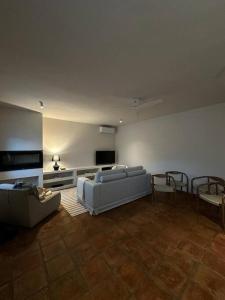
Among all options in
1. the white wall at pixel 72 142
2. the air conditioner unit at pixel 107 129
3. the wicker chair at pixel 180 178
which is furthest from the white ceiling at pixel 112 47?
the air conditioner unit at pixel 107 129

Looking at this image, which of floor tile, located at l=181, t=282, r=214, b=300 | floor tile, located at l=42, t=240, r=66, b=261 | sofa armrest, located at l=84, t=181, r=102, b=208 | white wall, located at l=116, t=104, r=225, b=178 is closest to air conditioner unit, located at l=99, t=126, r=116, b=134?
white wall, located at l=116, t=104, r=225, b=178

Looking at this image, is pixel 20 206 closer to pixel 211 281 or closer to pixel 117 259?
pixel 117 259

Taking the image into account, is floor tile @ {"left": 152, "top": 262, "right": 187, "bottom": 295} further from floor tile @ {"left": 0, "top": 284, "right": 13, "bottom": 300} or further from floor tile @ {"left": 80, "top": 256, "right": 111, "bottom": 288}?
floor tile @ {"left": 0, "top": 284, "right": 13, "bottom": 300}

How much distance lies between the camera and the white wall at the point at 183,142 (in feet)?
12.5

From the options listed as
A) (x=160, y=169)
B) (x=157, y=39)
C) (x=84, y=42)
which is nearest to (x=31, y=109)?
(x=84, y=42)

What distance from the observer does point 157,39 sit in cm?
152

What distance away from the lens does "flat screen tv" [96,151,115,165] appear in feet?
21.3

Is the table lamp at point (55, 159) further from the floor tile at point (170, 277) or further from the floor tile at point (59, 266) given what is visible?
the floor tile at point (170, 277)

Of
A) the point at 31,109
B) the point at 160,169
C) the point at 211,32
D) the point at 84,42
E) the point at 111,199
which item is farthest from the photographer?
the point at 160,169

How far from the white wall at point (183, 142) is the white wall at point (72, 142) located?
1.58 meters

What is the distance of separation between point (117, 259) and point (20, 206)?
6.14ft

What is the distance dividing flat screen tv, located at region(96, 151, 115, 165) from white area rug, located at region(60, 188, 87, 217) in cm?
218

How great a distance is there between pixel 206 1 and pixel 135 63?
3.04 feet

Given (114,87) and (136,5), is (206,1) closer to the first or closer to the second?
(136,5)
